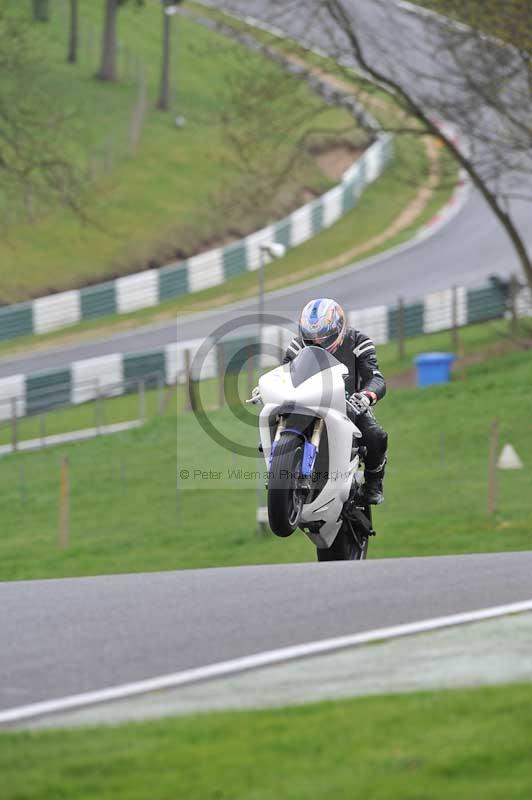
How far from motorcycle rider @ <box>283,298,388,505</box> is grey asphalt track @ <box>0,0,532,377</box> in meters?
25.3

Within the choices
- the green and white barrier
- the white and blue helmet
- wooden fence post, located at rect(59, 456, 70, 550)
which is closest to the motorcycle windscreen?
the white and blue helmet

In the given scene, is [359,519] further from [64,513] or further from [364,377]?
[64,513]

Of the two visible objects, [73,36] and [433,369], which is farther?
[73,36]

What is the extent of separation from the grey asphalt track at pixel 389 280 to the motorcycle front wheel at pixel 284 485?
2630 centimetres

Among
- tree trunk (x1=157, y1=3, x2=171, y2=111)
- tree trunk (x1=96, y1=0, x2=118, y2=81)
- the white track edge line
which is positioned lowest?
the white track edge line

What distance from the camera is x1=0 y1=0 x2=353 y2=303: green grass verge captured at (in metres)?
43.2

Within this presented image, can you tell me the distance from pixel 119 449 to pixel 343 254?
2130 centimetres

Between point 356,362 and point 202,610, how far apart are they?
10.5ft

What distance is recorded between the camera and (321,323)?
10680 mm

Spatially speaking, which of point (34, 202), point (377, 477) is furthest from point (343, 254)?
point (377, 477)

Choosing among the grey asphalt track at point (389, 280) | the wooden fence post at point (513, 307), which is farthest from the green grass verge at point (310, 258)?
the wooden fence post at point (513, 307)

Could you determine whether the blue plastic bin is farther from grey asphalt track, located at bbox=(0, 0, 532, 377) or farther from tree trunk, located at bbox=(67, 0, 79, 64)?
tree trunk, located at bbox=(67, 0, 79, 64)

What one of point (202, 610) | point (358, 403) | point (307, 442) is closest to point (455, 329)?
point (358, 403)

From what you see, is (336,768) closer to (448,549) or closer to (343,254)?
(448,549)
